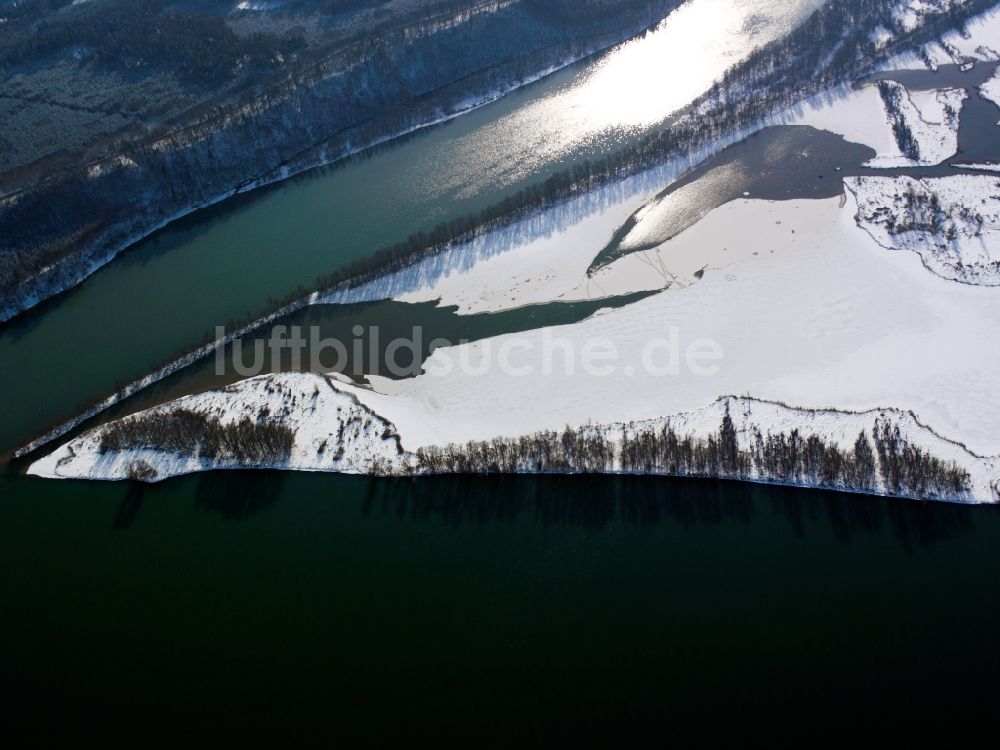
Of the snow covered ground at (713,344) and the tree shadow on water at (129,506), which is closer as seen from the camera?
the tree shadow on water at (129,506)

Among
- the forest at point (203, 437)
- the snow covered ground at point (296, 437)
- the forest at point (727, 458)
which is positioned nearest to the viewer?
the forest at point (727, 458)

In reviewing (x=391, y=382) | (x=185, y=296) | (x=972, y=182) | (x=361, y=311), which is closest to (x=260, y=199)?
(x=185, y=296)

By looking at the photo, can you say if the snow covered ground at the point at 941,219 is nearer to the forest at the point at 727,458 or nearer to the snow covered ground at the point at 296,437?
the forest at the point at 727,458

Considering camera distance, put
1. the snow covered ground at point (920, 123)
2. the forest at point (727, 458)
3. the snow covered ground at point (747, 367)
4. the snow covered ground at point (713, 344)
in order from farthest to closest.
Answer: the snow covered ground at point (920, 123), the snow covered ground at point (713, 344), the snow covered ground at point (747, 367), the forest at point (727, 458)

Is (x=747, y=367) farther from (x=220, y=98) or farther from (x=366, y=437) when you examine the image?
(x=220, y=98)

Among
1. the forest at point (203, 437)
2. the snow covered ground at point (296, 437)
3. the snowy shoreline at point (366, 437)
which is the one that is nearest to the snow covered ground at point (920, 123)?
the snowy shoreline at point (366, 437)

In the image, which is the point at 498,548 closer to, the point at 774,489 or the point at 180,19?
the point at 774,489

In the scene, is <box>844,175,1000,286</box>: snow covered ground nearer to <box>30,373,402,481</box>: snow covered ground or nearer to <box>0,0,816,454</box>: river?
<box>0,0,816,454</box>: river

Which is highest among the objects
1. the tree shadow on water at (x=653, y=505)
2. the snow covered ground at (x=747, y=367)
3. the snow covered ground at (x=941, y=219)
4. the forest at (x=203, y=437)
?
the snow covered ground at (x=941, y=219)
